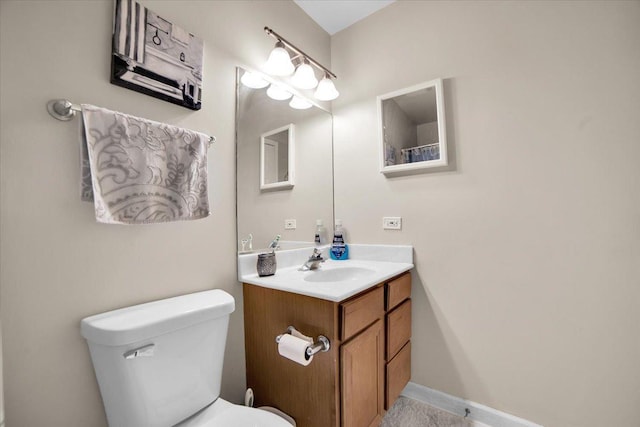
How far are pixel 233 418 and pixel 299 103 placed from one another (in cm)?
170

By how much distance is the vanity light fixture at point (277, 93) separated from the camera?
153 cm

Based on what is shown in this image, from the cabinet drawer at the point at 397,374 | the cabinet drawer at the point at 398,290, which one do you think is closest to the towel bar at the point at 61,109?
the cabinet drawer at the point at 398,290

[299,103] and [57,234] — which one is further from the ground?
[299,103]

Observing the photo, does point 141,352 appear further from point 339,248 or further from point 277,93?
point 277,93

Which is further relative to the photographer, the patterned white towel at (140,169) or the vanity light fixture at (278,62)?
the vanity light fixture at (278,62)

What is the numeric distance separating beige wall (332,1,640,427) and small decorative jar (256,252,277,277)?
79 cm

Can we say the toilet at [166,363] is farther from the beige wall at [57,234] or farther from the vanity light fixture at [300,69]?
the vanity light fixture at [300,69]

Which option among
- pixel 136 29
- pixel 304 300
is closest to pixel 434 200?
pixel 304 300

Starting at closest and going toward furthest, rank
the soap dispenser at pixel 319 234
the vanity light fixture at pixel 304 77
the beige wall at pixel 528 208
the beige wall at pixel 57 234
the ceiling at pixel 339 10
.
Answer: the beige wall at pixel 57 234, the beige wall at pixel 528 208, the vanity light fixture at pixel 304 77, the ceiling at pixel 339 10, the soap dispenser at pixel 319 234

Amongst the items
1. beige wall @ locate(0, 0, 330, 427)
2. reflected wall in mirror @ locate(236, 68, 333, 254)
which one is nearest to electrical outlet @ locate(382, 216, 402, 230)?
reflected wall in mirror @ locate(236, 68, 333, 254)

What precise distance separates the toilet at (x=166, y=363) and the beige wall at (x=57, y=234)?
0.08 meters

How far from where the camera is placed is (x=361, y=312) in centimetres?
111

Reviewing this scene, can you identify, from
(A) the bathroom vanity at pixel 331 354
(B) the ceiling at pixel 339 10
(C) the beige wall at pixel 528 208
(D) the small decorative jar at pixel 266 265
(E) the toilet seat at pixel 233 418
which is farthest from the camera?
(B) the ceiling at pixel 339 10

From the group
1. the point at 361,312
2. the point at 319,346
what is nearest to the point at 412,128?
the point at 361,312
